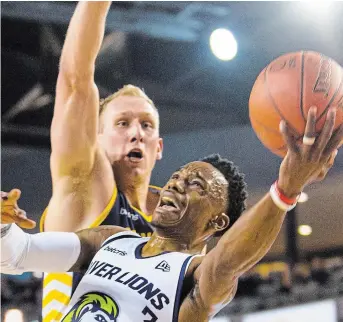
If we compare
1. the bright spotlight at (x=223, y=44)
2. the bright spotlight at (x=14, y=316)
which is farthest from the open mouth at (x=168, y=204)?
the bright spotlight at (x=14, y=316)

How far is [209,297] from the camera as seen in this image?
52.8 inches

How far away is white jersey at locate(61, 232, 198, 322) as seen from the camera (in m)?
1.41

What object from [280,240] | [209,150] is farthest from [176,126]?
[280,240]

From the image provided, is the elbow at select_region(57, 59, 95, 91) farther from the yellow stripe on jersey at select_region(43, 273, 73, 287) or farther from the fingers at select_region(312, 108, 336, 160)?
the fingers at select_region(312, 108, 336, 160)

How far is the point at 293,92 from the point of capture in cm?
147

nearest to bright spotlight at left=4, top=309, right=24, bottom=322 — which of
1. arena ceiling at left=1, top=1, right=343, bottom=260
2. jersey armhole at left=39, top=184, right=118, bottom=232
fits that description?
arena ceiling at left=1, top=1, right=343, bottom=260

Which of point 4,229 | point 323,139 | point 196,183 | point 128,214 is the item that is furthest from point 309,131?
point 128,214

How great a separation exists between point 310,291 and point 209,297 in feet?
3.72

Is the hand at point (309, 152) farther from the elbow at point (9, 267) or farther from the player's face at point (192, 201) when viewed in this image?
the elbow at point (9, 267)

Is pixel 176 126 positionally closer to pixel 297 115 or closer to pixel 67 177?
pixel 67 177

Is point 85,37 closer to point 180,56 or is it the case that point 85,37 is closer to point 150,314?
point 180,56

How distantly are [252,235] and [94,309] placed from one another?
1.29ft

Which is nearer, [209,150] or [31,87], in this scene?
[209,150]

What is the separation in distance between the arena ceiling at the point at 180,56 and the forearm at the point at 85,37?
0.74 ft
